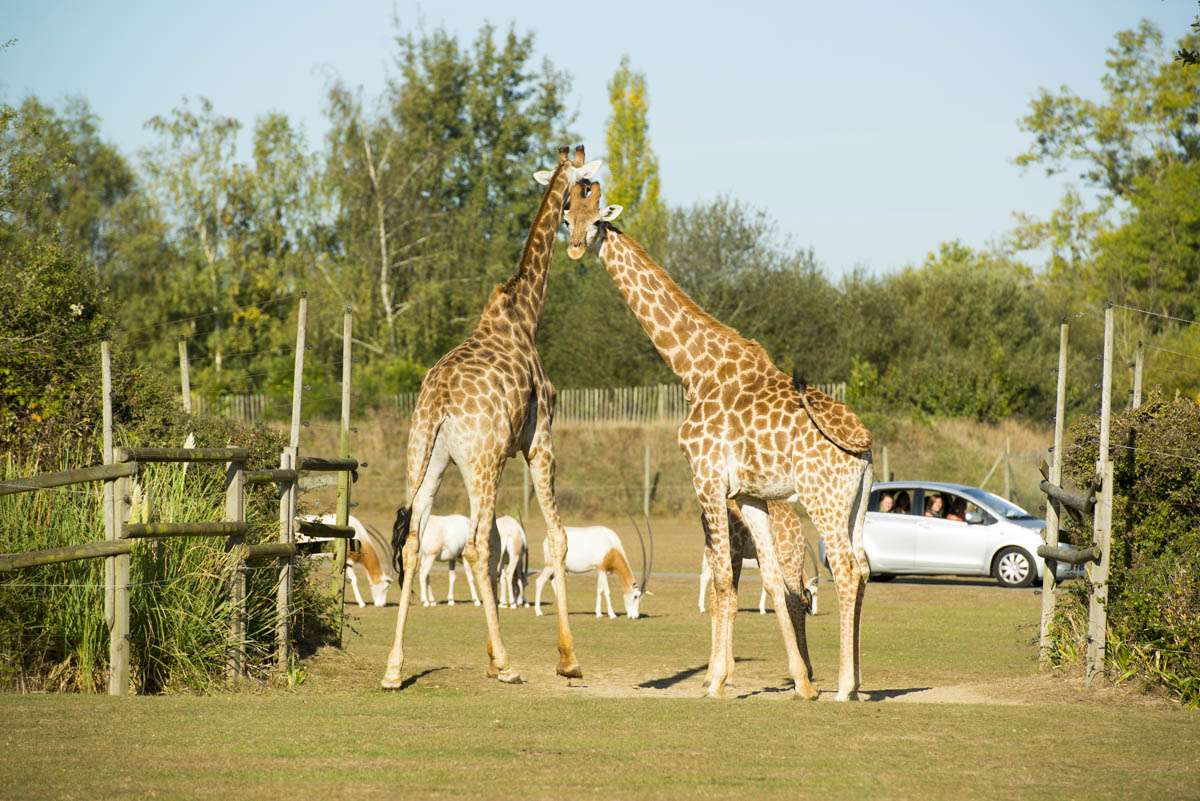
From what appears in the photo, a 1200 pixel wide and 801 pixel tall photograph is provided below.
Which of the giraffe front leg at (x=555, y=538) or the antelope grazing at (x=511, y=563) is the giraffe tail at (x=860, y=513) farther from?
the antelope grazing at (x=511, y=563)

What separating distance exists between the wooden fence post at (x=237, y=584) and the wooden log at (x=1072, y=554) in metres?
6.72

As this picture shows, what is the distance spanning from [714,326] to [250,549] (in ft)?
14.3

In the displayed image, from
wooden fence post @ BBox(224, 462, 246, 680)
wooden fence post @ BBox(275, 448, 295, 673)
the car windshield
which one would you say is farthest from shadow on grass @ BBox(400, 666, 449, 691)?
the car windshield

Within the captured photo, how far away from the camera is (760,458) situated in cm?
1239

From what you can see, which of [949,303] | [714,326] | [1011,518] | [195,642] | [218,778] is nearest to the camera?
[218,778]

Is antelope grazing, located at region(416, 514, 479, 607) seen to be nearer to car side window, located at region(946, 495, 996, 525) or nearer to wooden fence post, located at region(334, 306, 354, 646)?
wooden fence post, located at region(334, 306, 354, 646)

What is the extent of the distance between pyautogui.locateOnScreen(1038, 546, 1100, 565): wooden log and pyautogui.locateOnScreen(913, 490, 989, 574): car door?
1381 centimetres

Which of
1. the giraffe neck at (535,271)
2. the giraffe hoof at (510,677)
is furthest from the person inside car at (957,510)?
the giraffe hoof at (510,677)

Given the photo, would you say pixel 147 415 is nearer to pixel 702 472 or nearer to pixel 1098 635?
pixel 702 472

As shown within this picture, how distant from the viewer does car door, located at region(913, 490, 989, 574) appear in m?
26.9

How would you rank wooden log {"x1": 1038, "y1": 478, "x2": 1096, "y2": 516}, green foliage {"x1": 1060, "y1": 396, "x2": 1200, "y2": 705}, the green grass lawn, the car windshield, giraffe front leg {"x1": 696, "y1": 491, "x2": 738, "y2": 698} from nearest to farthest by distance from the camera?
the green grass lawn → green foliage {"x1": 1060, "y1": 396, "x2": 1200, "y2": 705} → giraffe front leg {"x1": 696, "y1": 491, "x2": 738, "y2": 698} → wooden log {"x1": 1038, "y1": 478, "x2": 1096, "y2": 516} → the car windshield

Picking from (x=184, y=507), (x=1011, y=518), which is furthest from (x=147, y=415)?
(x=1011, y=518)

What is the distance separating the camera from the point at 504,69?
64750mm

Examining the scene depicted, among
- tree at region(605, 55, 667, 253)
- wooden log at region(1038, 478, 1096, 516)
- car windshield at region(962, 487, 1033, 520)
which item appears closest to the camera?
wooden log at region(1038, 478, 1096, 516)
